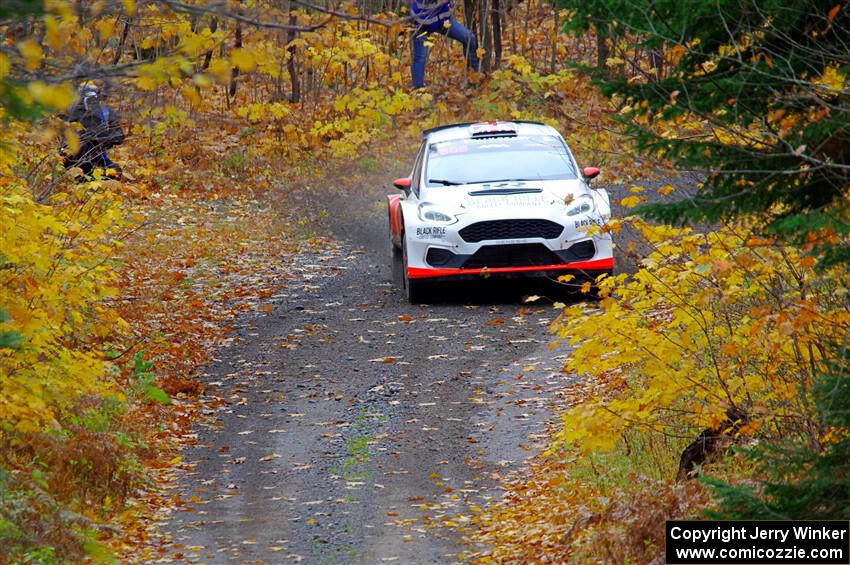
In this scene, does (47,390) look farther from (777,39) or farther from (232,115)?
(232,115)

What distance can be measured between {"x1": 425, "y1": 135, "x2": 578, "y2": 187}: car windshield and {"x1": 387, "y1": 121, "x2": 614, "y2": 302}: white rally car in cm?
2

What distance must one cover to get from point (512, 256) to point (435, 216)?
37.5 inches

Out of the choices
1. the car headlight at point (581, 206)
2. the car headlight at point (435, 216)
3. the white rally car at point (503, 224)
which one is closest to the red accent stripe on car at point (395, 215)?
the white rally car at point (503, 224)

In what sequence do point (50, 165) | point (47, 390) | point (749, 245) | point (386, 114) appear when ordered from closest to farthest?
point (749, 245), point (47, 390), point (50, 165), point (386, 114)

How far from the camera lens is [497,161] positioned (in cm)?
1402

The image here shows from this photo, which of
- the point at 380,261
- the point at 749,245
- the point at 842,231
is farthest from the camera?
the point at 380,261

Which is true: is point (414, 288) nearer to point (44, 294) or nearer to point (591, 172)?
point (591, 172)

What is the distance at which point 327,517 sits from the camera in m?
7.68

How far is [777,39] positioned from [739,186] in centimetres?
73

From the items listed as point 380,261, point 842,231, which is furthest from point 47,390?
point 380,261

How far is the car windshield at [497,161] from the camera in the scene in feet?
45.2

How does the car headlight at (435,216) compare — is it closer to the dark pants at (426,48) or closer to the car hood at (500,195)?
the car hood at (500,195)

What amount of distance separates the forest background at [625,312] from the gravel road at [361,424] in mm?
367

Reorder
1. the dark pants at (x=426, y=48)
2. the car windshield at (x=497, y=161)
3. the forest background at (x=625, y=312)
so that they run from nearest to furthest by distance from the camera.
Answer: the forest background at (x=625, y=312)
the car windshield at (x=497, y=161)
the dark pants at (x=426, y=48)
